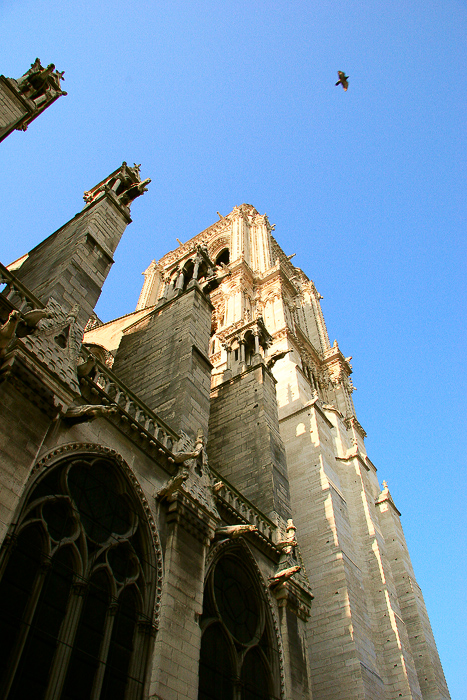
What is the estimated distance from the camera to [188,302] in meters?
14.4

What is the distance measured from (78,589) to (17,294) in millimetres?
4532

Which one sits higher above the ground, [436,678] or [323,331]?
[323,331]

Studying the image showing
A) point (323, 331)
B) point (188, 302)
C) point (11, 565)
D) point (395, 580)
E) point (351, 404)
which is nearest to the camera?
point (11, 565)

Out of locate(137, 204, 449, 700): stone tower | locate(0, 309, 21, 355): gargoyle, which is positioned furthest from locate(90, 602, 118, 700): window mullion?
locate(137, 204, 449, 700): stone tower

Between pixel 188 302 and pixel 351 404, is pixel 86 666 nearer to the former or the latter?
pixel 188 302

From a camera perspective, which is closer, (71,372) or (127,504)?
(71,372)

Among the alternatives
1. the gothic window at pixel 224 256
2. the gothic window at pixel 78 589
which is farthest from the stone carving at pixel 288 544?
the gothic window at pixel 224 256

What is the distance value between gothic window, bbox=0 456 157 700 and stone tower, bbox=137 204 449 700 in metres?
5.14

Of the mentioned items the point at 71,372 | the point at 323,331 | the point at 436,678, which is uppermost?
the point at 323,331

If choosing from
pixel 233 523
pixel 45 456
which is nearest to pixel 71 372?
pixel 45 456

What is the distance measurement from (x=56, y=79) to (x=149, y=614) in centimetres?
1358

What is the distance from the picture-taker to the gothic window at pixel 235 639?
28.6 ft

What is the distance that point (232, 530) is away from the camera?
33.0 feet

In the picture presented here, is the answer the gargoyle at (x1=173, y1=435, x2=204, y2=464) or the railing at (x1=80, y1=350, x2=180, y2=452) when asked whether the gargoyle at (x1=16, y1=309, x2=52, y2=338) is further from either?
the gargoyle at (x1=173, y1=435, x2=204, y2=464)
